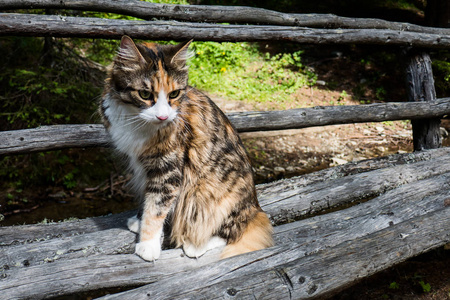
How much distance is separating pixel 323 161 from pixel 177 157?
3453mm

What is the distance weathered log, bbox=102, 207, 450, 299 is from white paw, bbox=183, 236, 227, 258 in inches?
9.2

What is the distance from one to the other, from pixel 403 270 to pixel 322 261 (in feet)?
6.04

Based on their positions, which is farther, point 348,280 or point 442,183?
point 442,183

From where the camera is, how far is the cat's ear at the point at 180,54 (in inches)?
77.5

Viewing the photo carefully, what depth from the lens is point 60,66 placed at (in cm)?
466

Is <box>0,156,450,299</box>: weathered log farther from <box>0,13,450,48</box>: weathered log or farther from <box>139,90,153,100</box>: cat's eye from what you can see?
<box>0,13,450,48</box>: weathered log

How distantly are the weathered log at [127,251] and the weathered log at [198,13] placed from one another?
1.78 m

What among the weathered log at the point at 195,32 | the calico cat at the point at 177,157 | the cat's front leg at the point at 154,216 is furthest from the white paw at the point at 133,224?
the weathered log at the point at 195,32

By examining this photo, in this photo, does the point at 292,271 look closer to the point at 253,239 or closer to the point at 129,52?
the point at 253,239

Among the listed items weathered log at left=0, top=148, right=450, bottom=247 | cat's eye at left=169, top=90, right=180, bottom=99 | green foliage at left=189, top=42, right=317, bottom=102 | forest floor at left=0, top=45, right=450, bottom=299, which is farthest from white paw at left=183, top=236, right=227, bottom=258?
green foliage at left=189, top=42, right=317, bottom=102

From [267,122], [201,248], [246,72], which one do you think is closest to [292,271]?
[201,248]

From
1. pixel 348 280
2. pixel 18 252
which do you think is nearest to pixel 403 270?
pixel 348 280

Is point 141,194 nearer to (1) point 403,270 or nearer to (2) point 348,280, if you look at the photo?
(2) point 348,280

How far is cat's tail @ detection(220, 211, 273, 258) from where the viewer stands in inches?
81.4
